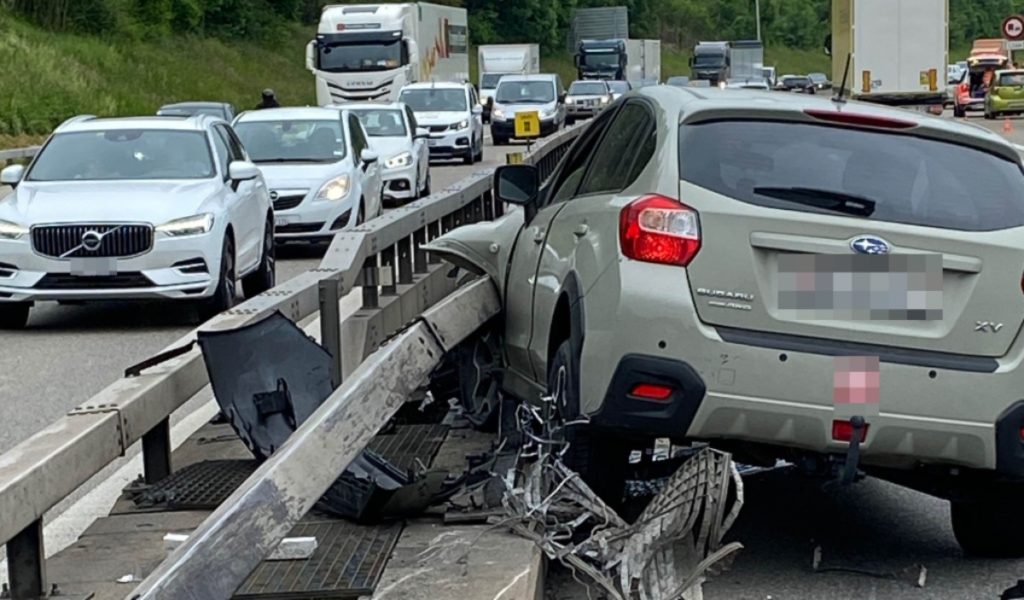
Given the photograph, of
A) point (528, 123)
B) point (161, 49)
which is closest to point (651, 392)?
point (528, 123)

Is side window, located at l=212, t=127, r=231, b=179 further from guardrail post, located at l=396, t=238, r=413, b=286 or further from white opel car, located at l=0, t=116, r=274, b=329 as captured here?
guardrail post, located at l=396, t=238, r=413, b=286

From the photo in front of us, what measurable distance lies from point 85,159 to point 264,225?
1876 millimetres

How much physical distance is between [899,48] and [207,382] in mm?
34701

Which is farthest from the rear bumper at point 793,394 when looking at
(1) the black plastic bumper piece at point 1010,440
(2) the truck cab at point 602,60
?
(2) the truck cab at point 602,60

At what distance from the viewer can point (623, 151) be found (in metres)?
7.06

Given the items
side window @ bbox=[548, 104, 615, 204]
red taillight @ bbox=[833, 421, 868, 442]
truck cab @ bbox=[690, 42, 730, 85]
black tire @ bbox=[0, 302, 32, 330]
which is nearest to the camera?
red taillight @ bbox=[833, 421, 868, 442]

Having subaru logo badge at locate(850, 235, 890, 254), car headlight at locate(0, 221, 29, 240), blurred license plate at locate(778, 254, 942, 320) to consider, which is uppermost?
subaru logo badge at locate(850, 235, 890, 254)

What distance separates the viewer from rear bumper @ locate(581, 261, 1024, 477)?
5977 millimetres

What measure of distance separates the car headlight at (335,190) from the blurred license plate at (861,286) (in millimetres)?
14127

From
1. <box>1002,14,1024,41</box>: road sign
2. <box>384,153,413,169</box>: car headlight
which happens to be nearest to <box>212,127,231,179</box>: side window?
<box>384,153,413,169</box>: car headlight

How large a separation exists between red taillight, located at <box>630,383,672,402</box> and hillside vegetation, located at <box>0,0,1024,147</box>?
39.8 meters

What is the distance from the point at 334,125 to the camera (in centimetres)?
2169

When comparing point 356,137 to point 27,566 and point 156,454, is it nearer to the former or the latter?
point 156,454

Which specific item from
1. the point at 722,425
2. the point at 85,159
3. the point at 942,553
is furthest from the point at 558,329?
the point at 85,159
